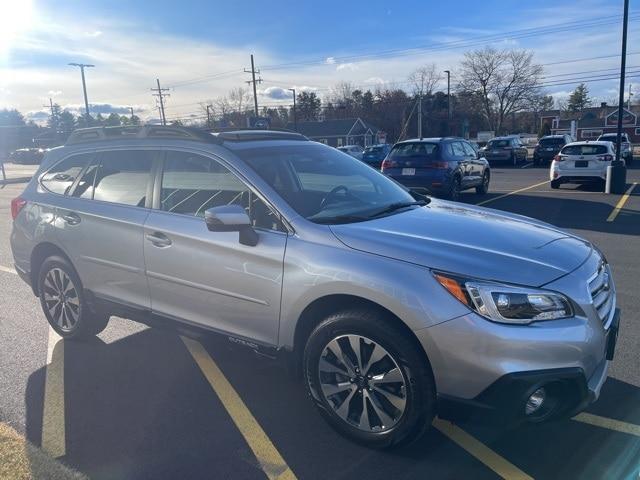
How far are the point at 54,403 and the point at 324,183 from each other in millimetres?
2489

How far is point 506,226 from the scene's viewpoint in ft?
11.5

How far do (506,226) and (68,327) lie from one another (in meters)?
3.86

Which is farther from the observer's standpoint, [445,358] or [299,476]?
[299,476]

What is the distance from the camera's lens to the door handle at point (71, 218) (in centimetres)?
442

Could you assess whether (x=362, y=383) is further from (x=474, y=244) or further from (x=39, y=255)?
(x=39, y=255)

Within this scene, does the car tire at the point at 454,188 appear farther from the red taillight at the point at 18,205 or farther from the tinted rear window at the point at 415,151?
the red taillight at the point at 18,205

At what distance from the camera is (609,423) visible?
320cm

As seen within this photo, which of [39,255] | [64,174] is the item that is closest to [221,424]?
A: [39,255]

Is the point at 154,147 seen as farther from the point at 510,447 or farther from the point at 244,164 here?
the point at 510,447

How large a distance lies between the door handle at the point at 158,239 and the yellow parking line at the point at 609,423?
297 centimetres

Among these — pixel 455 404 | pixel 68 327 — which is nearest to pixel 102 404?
pixel 68 327

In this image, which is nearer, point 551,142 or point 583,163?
point 583,163

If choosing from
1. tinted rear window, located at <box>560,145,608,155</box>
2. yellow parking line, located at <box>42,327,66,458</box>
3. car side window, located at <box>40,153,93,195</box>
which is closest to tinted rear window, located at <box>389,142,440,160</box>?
tinted rear window, located at <box>560,145,608,155</box>

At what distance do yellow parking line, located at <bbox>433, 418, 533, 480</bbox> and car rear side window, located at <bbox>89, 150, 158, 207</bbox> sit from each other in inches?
107
